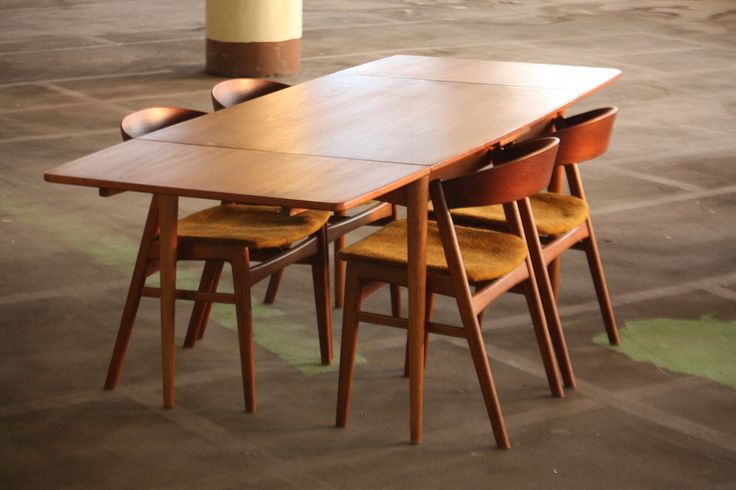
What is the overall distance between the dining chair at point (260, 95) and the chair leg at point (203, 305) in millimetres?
486

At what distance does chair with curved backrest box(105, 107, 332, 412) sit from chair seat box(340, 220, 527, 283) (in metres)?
0.31

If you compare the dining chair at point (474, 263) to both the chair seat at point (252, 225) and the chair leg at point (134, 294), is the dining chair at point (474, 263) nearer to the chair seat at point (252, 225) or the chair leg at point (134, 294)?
the chair seat at point (252, 225)

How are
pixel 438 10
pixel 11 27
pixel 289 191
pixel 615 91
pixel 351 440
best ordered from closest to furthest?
pixel 289 191 < pixel 351 440 < pixel 615 91 < pixel 11 27 < pixel 438 10

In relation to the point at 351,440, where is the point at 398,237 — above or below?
above

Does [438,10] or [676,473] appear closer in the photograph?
[676,473]

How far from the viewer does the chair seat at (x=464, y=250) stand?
12.6 ft

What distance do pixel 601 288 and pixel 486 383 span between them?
3.47ft

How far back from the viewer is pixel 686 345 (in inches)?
182

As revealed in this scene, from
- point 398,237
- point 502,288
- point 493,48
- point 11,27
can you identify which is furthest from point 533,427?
point 11,27

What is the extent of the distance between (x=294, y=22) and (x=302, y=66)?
46 cm

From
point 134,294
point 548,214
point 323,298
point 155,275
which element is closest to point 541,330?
point 548,214

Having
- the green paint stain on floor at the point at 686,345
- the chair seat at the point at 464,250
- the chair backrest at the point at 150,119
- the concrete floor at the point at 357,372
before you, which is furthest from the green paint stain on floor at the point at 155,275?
the green paint stain on floor at the point at 686,345

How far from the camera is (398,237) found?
408cm

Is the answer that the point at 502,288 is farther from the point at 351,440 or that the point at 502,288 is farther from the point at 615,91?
the point at 615,91
